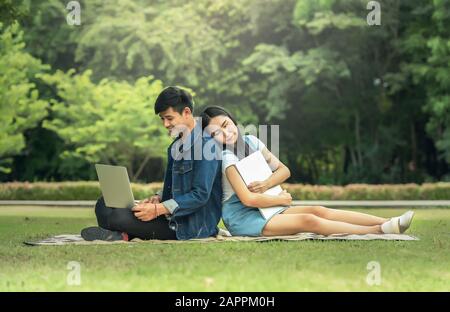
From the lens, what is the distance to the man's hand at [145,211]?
8.06 meters

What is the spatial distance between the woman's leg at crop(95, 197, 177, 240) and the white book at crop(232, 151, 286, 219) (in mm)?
916

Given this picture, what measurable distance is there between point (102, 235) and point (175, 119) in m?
1.44

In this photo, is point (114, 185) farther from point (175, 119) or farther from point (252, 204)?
point (252, 204)

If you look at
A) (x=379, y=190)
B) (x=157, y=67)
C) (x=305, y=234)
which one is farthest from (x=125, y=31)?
(x=305, y=234)

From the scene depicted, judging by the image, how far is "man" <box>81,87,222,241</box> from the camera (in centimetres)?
810

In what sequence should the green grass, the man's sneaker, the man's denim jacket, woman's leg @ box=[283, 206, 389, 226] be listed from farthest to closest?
Answer: woman's leg @ box=[283, 206, 389, 226] → the man's sneaker → the man's denim jacket → the green grass

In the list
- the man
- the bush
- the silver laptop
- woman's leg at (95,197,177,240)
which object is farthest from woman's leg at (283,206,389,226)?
the bush

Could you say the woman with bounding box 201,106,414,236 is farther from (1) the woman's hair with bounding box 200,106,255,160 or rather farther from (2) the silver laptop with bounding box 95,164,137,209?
(2) the silver laptop with bounding box 95,164,137,209

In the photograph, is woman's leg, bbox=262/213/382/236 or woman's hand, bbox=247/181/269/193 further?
woman's leg, bbox=262/213/382/236

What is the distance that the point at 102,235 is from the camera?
8609 mm

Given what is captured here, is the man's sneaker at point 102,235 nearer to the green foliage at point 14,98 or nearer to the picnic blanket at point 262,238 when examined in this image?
the picnic blanket at point 262,238

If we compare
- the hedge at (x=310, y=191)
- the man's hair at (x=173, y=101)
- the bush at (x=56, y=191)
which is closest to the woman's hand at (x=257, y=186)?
the man's hair at (x=173, y=101)

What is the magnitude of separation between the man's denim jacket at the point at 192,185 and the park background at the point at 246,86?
13720 millimetres

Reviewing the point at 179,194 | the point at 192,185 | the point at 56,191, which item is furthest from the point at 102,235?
the point at 56,191
